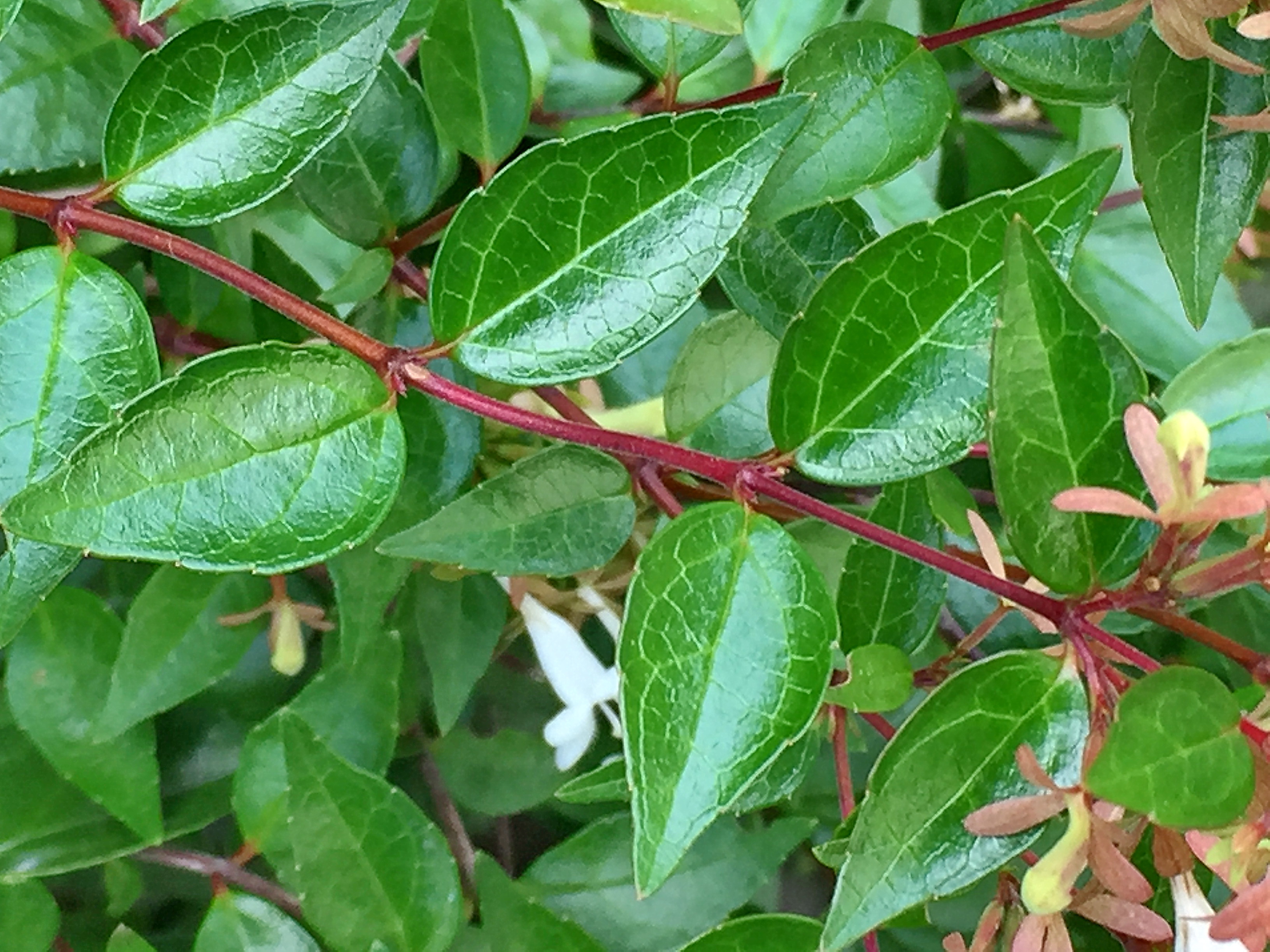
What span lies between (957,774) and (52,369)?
1.05 feet

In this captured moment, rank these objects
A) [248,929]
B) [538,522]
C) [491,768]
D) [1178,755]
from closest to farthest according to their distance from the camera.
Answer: [1178,755]
[538,522]
[248,929]
[491,768]

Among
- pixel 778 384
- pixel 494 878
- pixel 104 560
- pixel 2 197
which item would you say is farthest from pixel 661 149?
pixel 104 560

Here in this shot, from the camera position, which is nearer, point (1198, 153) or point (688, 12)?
point (688, 12)

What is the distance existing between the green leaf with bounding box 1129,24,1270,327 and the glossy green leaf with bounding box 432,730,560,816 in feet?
1.53

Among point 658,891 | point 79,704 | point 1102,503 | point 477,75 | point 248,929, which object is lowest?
point 658,891

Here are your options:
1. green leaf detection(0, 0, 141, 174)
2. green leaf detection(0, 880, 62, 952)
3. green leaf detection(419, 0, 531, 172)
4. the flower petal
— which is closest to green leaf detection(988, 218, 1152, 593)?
the flower petal

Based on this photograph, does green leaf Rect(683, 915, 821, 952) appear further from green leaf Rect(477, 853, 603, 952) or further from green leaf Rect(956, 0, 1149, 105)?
green leaf Rect(956, 0, 1149, 105)

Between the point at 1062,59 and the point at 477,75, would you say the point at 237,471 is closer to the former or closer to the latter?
the point at 477,75

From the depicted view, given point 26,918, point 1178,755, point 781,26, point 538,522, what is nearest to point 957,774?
point 1178,755

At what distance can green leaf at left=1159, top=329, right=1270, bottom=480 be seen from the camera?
0.48 meters

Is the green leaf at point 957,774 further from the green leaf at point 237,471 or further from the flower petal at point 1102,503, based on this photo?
the green leaf at point 237,471

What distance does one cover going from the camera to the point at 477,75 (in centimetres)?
50

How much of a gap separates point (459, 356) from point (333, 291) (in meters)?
0.13

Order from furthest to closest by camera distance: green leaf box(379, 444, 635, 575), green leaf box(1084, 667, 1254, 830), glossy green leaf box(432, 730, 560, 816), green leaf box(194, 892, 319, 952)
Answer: glossy green leaf box(432, 730, 560, 816) < green leaf box(194, 892, 319, 952) < green leaf box(379, 444, 635, 575) < green leaf box(1084, 667, 1254, 830)
